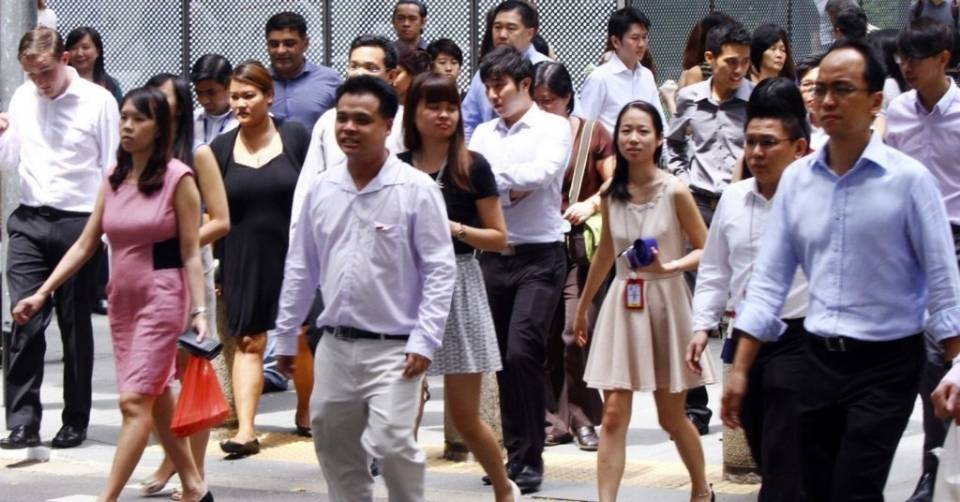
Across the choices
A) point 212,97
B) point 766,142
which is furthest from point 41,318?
point 766,142

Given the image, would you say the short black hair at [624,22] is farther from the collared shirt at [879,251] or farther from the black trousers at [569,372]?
the collared shirt at [879,251]

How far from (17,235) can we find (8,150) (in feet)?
1.48

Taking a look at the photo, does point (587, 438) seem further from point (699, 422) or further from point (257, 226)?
point (257, 226)

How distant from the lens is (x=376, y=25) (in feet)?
48.1

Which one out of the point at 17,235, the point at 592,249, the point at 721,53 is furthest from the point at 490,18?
the point at 17,235

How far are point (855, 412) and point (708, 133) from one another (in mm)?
4612

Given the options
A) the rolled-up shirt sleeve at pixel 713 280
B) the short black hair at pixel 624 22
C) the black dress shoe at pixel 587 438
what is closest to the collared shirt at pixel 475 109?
the short black hair at pixel 624 22

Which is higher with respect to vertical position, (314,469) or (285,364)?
(285,364)

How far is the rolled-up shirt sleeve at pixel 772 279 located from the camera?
19.0 ft

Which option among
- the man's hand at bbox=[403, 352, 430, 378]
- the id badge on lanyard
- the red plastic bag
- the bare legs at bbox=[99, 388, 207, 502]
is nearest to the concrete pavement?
the bare legs at bbox=[99, 388, 207, 502]

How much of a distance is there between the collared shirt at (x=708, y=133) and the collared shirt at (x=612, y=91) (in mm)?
1211

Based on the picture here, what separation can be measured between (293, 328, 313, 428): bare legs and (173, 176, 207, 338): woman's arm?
204cm

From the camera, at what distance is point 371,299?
257 inches

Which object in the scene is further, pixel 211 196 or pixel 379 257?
pixel 211 196
